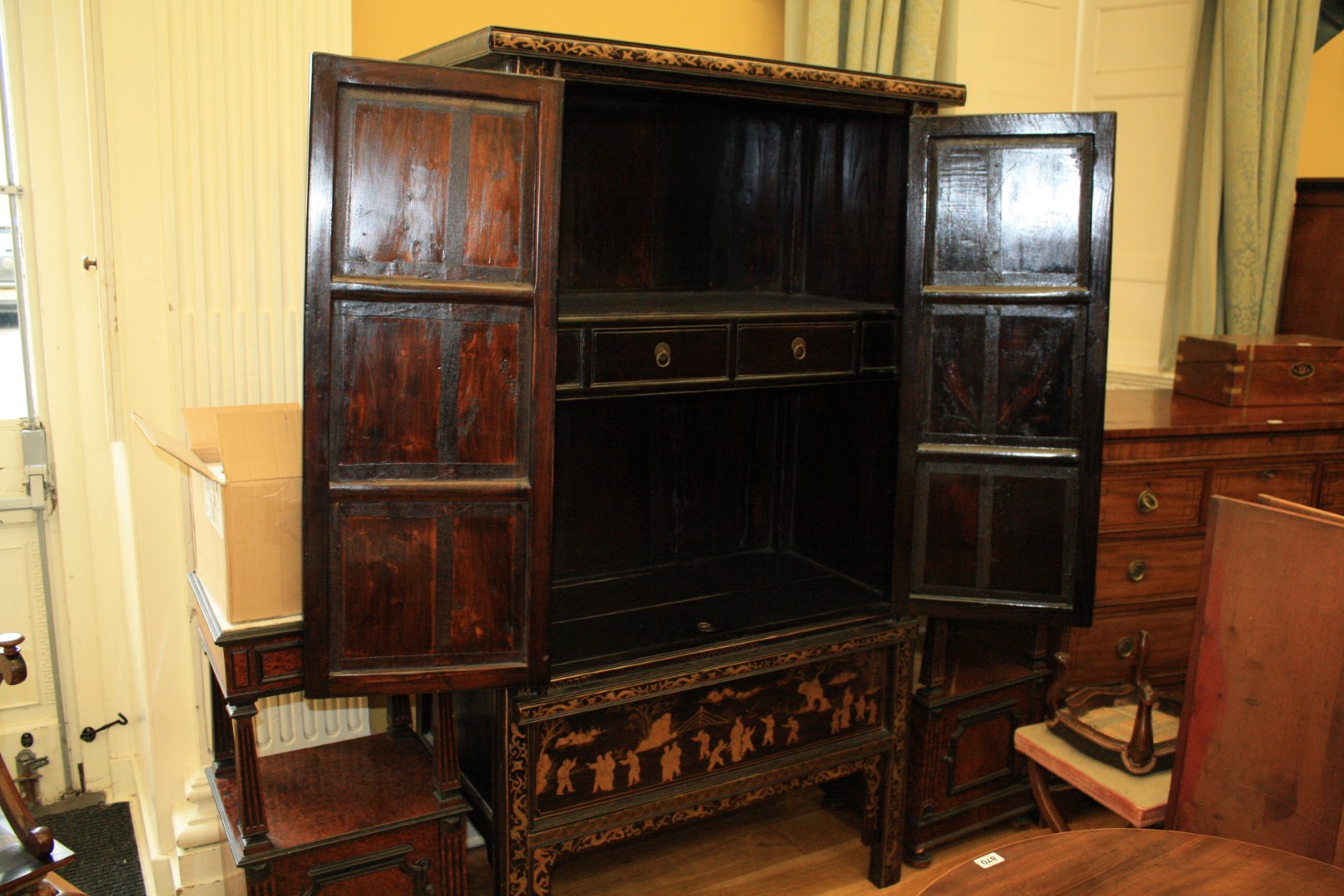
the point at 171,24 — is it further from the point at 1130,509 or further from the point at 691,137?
the point at 1130,509

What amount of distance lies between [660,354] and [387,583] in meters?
0.72

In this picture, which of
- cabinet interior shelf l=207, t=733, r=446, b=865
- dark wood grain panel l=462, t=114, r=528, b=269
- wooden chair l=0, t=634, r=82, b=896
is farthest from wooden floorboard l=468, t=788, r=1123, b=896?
dark wood grain panel l=462, t=114, r=528, b=269

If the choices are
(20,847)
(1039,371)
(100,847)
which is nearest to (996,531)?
(1039,371)

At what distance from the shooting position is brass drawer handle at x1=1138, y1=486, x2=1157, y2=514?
293cm

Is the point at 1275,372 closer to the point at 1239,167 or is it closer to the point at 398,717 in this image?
the point at 1239,167

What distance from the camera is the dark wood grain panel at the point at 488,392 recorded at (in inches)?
77.3

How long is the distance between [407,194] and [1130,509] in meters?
2.06

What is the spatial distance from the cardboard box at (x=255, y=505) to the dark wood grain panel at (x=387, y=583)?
12 centimetres

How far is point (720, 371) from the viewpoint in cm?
239

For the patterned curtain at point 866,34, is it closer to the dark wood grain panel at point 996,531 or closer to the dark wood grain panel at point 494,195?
the dark wood grain panel at point 996,531

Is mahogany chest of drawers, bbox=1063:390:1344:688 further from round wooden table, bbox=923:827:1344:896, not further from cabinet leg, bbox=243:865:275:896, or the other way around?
cabinet leg, bbox=243:865:275:896

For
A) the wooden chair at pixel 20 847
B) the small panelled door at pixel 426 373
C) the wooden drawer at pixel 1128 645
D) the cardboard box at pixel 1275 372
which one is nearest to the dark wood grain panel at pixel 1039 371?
the wooden drawer at pixel 1128 645

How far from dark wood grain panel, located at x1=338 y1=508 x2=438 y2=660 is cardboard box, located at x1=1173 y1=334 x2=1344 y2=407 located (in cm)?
241

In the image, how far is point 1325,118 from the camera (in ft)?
14.1
